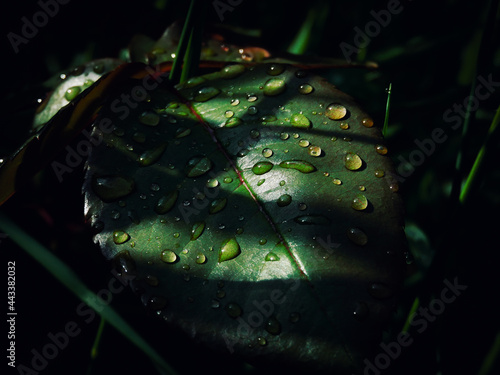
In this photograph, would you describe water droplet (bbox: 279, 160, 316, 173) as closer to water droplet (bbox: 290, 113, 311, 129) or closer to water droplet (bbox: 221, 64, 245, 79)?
water droplet (bbox: 290, 113, 311, 129)

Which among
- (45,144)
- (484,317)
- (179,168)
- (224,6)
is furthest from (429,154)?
(45,144)

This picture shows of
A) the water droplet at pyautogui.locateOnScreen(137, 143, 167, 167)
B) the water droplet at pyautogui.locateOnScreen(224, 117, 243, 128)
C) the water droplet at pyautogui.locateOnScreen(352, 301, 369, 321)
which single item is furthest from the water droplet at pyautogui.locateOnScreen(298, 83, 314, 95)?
the water droplet at pyautogui.locateOnScreen(352, 301, 369, 321)

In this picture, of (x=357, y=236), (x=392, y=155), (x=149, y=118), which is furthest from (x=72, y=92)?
(x=392, y=155)

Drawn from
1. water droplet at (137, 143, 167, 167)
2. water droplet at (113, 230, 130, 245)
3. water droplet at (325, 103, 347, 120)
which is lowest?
water droplet at (325, 103, 347, 120)

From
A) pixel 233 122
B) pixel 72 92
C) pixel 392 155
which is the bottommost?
pixel 392 155

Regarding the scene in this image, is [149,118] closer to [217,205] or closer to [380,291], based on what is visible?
[217,205]

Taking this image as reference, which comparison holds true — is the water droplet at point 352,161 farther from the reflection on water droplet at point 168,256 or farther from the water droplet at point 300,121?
the reflection on water droplet at point 168,256
